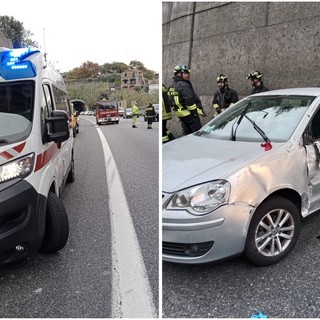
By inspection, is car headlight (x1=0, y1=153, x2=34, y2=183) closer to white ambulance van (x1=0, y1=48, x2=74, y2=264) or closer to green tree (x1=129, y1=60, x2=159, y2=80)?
white ambulance van (x1=0, y1=48, x2=74, y2=264)

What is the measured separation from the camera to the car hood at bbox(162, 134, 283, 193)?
9.46 ft

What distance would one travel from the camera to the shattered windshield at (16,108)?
309 centimetres

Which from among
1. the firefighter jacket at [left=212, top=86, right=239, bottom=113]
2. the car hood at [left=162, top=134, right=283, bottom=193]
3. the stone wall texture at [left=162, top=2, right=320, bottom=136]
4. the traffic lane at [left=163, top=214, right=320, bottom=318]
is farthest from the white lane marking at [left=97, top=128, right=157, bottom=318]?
the stone wall texture at [left=162, top=2, right=320, bottom=136]

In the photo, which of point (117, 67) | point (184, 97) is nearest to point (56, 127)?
point (117, 67)

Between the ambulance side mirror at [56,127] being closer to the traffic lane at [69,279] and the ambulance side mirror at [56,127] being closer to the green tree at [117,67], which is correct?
the green tree at [117,67]

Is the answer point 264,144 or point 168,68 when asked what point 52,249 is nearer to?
point 264,144

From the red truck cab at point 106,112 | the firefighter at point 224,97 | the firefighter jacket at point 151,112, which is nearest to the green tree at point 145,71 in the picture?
the firefighter jacket at point 151,112

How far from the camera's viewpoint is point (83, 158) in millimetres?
9414

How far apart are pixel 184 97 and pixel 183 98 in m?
0.04

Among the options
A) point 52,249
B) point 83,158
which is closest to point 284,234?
point 52,249

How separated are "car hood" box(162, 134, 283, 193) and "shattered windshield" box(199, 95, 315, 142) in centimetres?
19

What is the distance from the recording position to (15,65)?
3352 mm

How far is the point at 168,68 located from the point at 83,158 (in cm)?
405

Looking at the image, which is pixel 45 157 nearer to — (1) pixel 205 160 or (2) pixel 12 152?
(2) pixel 12 152
